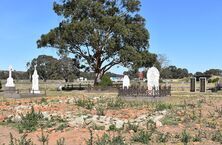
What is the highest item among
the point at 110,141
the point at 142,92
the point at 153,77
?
the point at 153,77

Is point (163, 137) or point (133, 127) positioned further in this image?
point (133, 127)

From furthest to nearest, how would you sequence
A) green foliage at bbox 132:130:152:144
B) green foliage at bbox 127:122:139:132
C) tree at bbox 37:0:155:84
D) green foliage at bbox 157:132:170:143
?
tree at bbox 37:0:155:84 → green foliage at bbox 127:122:139:132 → green foliage at bbox 157:132:170:143 → green foliage at bbox 132:130:152:144

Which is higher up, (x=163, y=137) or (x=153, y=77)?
(x=153, y=77)

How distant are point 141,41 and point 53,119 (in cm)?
4718

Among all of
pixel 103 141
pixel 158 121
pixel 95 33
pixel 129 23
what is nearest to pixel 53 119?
pixel 158 121

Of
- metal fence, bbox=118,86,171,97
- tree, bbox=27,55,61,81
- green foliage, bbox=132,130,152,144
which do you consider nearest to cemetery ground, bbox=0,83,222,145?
green foliage, bbox=132,130,152,144

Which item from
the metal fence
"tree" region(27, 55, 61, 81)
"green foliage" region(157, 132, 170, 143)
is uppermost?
"tree" region(27, 55, 61, 81)

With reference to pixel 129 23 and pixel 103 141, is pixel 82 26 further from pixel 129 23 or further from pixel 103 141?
pixel 103 141

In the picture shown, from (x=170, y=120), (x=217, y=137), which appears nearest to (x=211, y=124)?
(x=170, y=120)

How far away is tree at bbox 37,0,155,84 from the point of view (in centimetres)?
5759

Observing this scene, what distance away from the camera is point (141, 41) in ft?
201

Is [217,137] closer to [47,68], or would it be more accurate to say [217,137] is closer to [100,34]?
[100,34]

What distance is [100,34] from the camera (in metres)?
59.1

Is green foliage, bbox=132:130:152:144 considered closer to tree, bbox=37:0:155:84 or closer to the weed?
the weed
